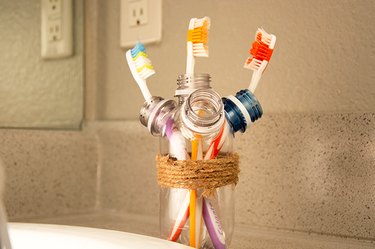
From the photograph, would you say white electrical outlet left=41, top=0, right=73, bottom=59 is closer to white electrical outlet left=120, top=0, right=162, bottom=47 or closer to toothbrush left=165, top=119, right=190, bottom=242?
white electrical outlet left=120, top=0, right=162, bottom=47

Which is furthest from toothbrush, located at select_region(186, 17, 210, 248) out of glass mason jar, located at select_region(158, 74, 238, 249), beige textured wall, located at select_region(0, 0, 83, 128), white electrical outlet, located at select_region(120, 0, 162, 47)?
beige textured wall, located at select_region(0, 0, 83, 128)

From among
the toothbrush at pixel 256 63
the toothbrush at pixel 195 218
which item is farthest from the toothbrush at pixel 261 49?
the toothbrush at pixel 195 218

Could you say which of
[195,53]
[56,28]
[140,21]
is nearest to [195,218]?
[195,53]

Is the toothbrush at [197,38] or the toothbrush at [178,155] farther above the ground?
the toothbrush at [197,38]

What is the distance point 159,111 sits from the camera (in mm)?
537

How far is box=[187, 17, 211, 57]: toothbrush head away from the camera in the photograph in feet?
1.74

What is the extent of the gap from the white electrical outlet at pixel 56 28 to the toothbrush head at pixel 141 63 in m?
0.42

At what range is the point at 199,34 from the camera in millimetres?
532

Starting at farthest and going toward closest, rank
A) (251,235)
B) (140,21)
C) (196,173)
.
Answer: (140,21) < (251,235) < (196,173)

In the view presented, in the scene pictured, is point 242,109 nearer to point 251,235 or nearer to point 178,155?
point 178,155

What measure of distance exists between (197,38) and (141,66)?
7cm

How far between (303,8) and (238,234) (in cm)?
32

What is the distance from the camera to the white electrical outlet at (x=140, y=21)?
86 centimetres

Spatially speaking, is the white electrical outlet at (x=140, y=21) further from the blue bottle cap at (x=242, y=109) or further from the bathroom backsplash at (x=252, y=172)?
the blue bottle cap at (x=242, y=109)
